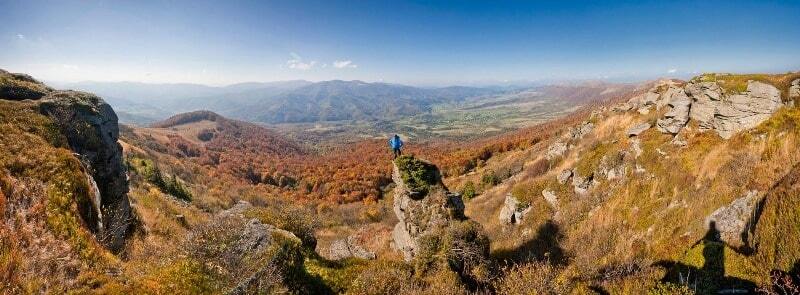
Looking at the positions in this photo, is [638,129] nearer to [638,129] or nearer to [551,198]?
[638,129]

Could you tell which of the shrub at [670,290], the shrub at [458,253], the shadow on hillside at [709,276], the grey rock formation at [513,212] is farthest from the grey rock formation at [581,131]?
the shrub at [670,290]

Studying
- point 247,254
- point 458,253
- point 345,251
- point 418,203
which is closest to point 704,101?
point 418,203

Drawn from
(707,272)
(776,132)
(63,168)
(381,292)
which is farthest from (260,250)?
(776,132)

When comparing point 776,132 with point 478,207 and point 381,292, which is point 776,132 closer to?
point 381,292

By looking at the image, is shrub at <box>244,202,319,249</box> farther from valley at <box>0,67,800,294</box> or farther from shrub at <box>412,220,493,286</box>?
shrub at <box>412,220,493,286</box>

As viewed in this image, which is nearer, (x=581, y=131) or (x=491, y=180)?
(x=581, y=131)

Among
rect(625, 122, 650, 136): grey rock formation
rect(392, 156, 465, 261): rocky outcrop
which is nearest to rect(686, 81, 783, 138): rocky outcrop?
rect(625, 122, 650, 136): grey rock formation

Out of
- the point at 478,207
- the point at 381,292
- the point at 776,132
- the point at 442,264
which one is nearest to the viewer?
the point at 381,292
